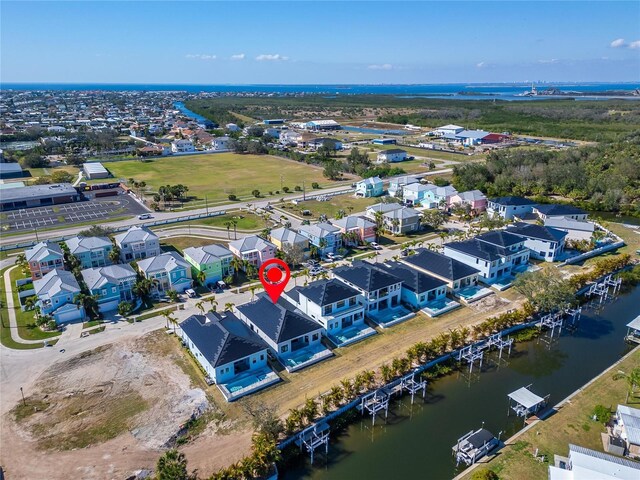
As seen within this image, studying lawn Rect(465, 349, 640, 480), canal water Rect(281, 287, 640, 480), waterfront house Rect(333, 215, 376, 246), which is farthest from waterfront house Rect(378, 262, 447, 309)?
lawn Rect(465, 349, 640, 480)

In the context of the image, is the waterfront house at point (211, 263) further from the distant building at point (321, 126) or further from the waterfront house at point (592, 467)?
the distant building at point (321, 126)

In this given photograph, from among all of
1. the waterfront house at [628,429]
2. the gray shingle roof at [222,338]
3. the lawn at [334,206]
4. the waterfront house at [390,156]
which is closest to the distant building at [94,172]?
the lawn at [334,206]

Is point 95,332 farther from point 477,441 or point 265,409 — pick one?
point 477,441

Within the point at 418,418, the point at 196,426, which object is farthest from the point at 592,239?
the point at 196,426

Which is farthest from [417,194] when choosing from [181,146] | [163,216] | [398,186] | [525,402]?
[181,146]

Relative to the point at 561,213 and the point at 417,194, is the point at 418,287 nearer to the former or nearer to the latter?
the point at 561,213

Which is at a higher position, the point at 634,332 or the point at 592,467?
the point at 592,467
